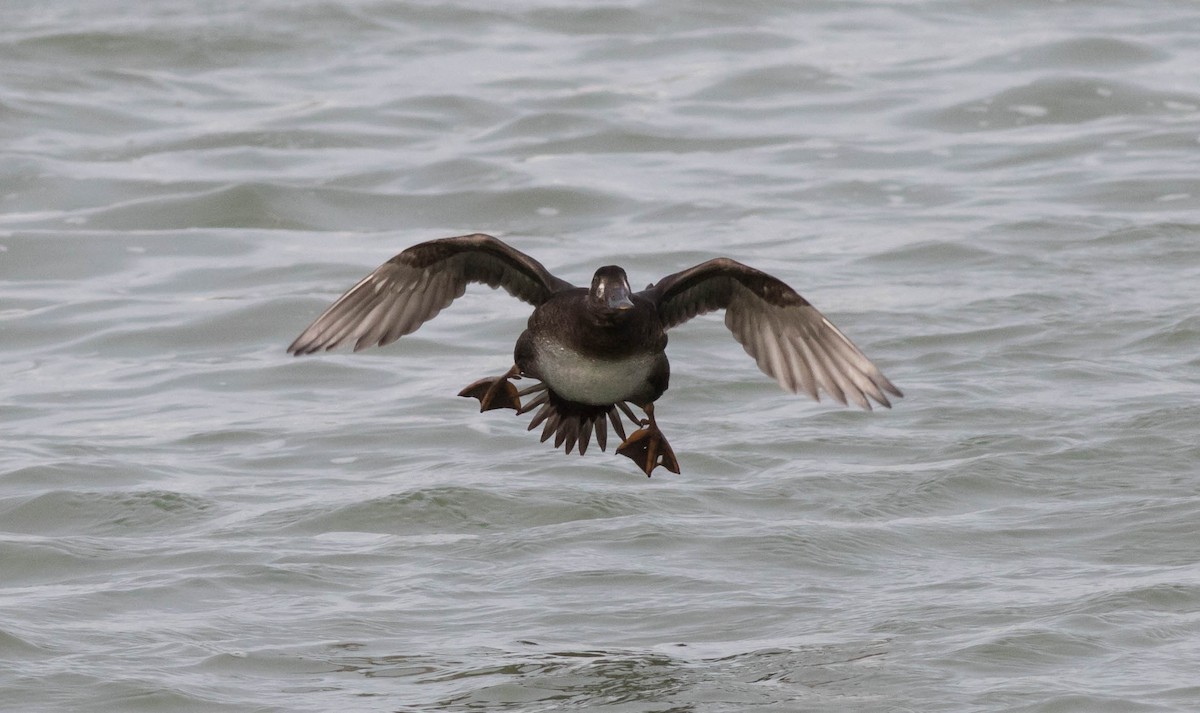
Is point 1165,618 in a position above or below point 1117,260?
below

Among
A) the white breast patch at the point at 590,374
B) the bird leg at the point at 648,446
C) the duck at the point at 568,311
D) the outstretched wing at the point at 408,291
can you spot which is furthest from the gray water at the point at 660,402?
the outstretched wing at the point at 408,291

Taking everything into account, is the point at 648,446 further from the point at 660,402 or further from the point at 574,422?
the point at 660,402

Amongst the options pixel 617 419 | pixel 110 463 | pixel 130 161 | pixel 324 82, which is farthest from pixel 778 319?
pixel 324 82

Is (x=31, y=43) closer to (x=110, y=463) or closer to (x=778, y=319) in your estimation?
(x=110, y=463)

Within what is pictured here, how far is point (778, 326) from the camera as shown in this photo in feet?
24.7

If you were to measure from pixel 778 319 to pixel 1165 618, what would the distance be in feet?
5.73

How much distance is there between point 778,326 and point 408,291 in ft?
4.53

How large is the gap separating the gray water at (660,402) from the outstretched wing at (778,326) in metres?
0.83

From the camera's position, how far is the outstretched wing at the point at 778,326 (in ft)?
23.8

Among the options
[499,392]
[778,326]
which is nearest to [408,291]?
[499,392]

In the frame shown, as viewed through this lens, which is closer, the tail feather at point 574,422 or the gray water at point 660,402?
the gray water at point 660,402

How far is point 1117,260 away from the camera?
12414mm

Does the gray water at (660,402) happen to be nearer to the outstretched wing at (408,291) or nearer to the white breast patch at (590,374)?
the white breast patch at (590,374)

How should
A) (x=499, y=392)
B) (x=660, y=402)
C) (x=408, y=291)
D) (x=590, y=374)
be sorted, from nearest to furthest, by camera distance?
(x=590, y=374) → (x=499, y=392) → (x=408, y=291) → (x=660, y=402)
